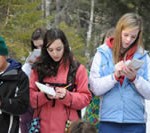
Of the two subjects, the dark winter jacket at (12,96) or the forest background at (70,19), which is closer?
the dark winter jacket at (12,96)

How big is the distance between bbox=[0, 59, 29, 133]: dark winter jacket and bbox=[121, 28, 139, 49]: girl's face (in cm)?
92

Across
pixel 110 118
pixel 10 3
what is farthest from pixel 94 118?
pixel 10 3

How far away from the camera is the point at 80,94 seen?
425 centimetres

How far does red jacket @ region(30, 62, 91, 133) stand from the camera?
13.9 ft

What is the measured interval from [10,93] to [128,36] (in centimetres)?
112

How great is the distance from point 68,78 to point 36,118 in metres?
0.45

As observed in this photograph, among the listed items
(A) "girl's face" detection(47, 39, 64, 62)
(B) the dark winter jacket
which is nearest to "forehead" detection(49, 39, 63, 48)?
(A) "girl's face" detection(47, 39, 64, 62)

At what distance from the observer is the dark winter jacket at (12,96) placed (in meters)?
4.01

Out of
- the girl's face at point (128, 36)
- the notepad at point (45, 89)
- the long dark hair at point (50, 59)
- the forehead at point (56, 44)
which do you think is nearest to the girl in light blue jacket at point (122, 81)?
the girl's face at point (128, 36)

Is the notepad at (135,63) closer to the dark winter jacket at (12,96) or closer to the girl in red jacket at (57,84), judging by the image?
the girl in red jacket at (57,84)

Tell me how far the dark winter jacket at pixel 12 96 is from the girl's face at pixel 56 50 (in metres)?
0.31

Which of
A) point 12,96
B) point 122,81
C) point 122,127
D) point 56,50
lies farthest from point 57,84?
point 122,127

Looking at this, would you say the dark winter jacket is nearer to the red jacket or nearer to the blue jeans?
the red jacket

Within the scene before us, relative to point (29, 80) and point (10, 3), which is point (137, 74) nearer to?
point (29, 80)
